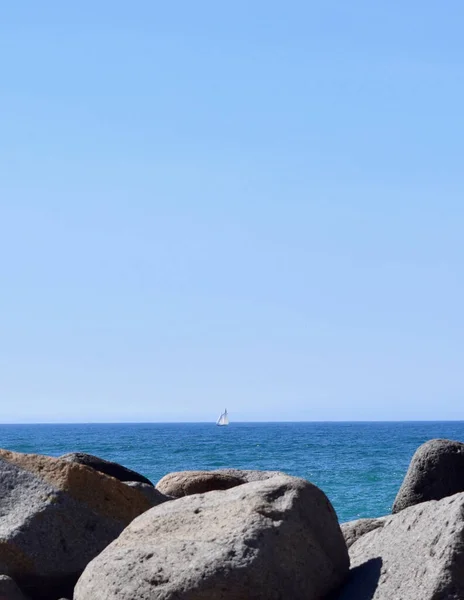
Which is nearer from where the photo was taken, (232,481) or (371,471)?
(232,481)

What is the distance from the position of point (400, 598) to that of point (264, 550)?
0.77 meters

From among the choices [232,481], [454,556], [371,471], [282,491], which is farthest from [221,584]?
[371,471]

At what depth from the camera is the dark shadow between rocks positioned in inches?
233

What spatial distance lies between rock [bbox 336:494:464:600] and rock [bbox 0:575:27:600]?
2097mm

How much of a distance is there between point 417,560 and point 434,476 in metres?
4.57

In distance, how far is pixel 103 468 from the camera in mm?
10367

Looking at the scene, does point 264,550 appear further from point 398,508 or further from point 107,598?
point 398,508

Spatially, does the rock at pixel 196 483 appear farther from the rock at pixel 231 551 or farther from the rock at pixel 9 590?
the rock at pixel 231 551

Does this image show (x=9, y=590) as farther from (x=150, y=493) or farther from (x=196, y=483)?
(x=196, y=483)

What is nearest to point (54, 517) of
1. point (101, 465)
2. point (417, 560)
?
point (417, 560)

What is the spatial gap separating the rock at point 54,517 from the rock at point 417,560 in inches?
70.0

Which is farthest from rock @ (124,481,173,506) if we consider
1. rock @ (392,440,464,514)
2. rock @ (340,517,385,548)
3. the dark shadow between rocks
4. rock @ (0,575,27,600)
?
rock @ (392,440,464,514)

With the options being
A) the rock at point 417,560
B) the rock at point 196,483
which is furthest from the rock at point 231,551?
the rock at point 196,483

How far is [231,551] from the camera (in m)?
5.72
